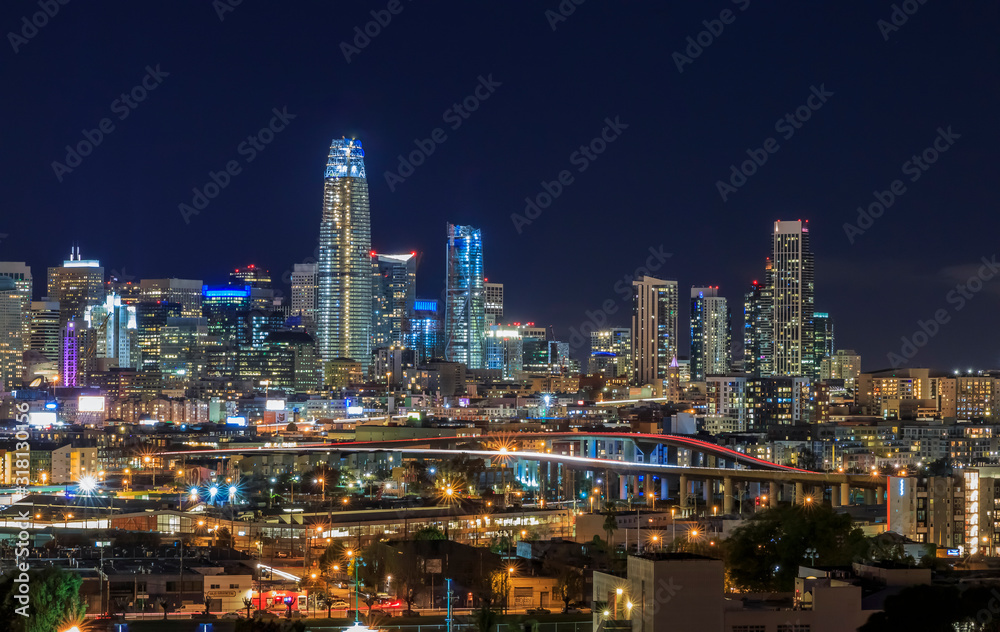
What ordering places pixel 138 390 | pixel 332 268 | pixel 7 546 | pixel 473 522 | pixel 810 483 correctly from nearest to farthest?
pixel 7 546, pixel 473 522, pixel 810 483, pixel 138 390, pixel 332 268

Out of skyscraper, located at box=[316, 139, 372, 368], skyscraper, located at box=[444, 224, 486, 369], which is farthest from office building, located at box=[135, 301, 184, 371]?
skyscraper, located at box=[444, 224, 486, 369]

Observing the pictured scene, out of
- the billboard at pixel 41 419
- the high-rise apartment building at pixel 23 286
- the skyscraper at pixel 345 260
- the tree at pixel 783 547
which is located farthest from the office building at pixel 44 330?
the tree at pixel 783 547

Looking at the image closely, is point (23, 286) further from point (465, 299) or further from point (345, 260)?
point (465, 299)

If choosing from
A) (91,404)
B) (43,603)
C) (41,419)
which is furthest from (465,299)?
(43,603)

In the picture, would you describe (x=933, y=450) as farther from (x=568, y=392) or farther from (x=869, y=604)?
(x=568, y=392)

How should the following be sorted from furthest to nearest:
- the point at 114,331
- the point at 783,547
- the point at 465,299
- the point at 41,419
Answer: the point at 465,299
the point at 114,331
the point at 41,419
the point at 783,547

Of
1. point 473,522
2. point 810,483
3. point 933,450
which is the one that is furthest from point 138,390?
point 473,522
